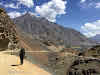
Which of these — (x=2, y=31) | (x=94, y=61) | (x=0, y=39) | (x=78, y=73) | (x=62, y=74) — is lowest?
(x=62, y=74)

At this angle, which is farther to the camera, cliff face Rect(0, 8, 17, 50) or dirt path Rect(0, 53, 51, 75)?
cliff face Rect(0, 8, 17, 50)

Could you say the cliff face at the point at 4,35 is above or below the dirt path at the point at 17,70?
above

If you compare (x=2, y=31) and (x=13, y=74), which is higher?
(x=2, y=31)

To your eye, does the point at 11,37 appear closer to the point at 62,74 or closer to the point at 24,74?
the point at 62,74

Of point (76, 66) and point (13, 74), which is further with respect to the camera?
point (76, 66)

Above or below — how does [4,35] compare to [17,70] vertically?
above

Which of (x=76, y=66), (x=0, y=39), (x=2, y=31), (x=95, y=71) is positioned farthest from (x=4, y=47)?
(x=95, y=71)

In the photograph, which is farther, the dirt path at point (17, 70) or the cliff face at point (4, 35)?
the cliff face at point (4, 35)

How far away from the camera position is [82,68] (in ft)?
31.4

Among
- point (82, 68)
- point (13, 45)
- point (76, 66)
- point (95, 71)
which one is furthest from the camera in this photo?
point (13, 45)

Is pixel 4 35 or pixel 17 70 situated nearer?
pixel 17 70

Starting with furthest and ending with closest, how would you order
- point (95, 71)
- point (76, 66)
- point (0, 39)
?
point (0, 39)
point (76, 66)
point (95, 71)

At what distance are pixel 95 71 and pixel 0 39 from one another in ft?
49.8

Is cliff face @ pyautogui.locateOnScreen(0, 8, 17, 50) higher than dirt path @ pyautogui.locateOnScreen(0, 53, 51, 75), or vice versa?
cliff face @ pyautogui.locateOnScreen(0, 8, 17, 50)
